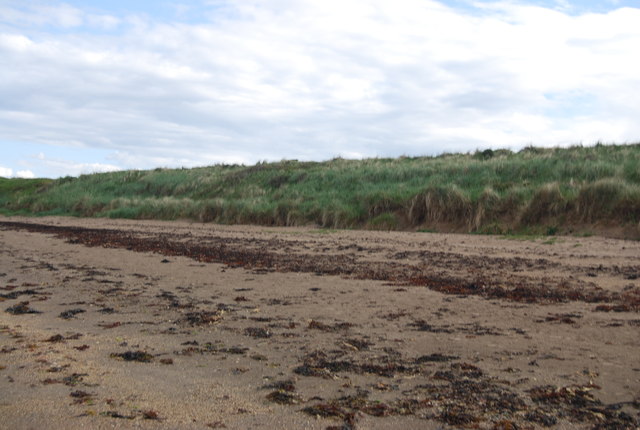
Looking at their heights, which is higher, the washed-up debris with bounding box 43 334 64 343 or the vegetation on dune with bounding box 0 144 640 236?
the vegetation on dune with bounding box 0 144 640 236

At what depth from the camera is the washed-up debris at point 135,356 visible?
4.45 meters

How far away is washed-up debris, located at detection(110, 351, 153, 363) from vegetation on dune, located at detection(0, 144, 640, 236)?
11578 millimetres

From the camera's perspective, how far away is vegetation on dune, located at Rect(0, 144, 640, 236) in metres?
15.0

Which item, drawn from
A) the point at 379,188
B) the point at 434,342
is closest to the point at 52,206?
the point at 379,188

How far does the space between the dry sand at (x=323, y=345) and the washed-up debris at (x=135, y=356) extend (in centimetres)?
2

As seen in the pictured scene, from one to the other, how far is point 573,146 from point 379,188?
7831mm

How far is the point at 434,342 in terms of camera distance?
15.7 ft

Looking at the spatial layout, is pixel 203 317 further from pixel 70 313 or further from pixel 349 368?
pixel 349 368

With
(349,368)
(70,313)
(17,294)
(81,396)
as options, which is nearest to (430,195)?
(17,294)

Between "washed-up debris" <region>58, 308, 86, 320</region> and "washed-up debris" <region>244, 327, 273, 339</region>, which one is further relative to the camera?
"washed-up debris" <region>58, 308, 86, 320</region>

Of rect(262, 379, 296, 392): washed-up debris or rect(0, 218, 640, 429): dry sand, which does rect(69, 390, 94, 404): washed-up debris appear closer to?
rect(0, 218, 640, 429): dry sand

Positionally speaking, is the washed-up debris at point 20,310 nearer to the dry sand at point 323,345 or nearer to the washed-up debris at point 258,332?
the dry sand at point 323,345

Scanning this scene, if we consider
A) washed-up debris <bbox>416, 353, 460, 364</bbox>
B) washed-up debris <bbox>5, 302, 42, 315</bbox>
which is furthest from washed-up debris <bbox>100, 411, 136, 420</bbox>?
washed-up debris <bbox>5, 302, 42, 315</bbox>

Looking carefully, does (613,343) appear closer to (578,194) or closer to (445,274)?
(445,274)
